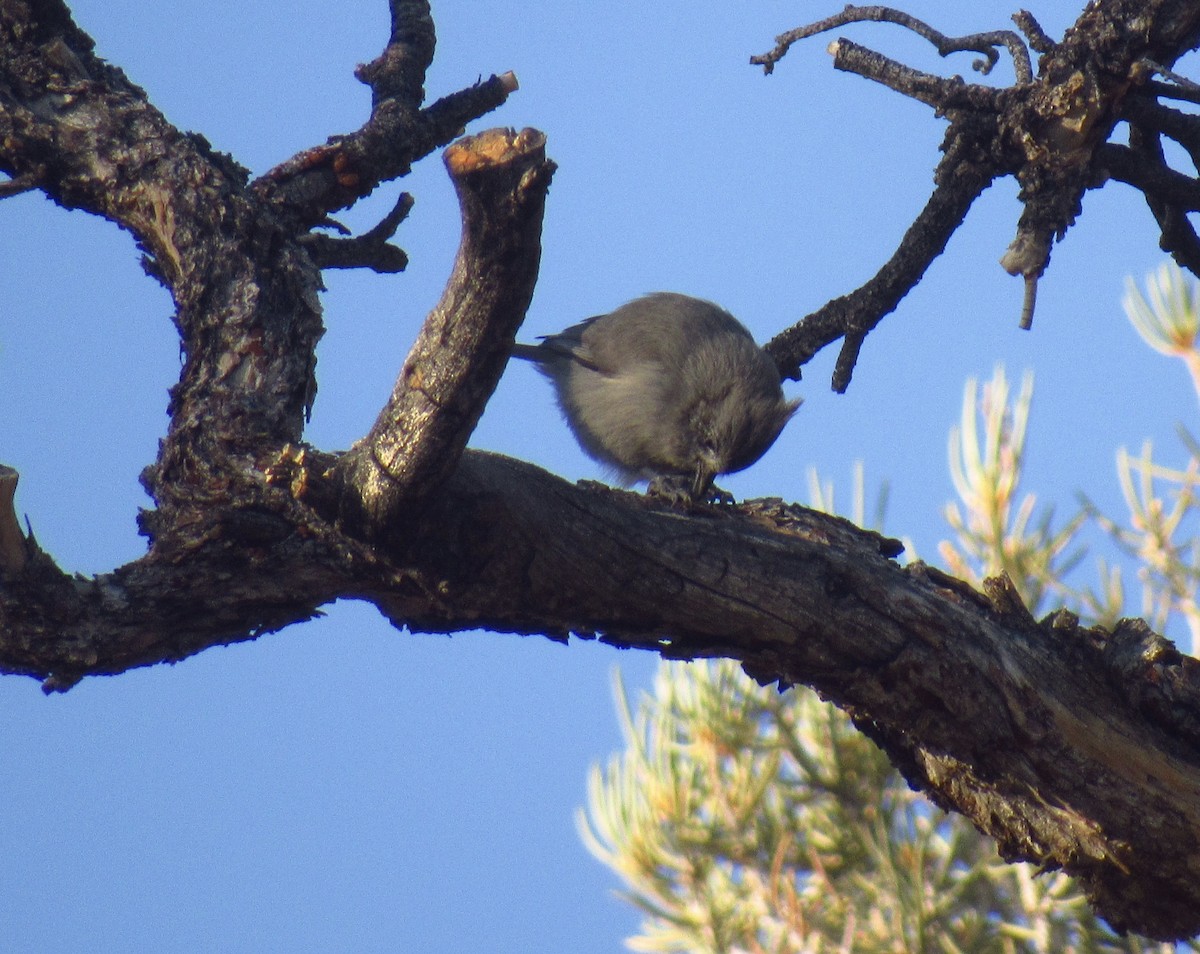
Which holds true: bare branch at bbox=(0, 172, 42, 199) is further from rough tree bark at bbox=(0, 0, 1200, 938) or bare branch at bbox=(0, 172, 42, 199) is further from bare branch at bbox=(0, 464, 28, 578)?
bare branch at bbox=(0, 464, 28, 578)

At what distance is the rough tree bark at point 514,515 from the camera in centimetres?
231

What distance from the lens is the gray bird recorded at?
16.4ft

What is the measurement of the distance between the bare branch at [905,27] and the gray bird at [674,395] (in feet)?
4.93

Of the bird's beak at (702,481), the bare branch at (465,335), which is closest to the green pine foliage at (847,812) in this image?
the bird's beak at (702,481)

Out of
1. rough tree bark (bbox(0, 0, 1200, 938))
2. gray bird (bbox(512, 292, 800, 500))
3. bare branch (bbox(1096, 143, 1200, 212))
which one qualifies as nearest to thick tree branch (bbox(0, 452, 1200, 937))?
rough tree bark (bbox(0, 0, 1200, 938))

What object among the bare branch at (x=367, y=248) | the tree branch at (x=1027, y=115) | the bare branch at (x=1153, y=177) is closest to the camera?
the tree branch at (x=1027, y=115)

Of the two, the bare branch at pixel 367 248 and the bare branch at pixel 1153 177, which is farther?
the bare branch at pixel 1153 177

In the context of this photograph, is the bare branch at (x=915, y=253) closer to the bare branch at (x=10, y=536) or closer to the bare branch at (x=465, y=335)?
the bare branch at (x=465, y=335)

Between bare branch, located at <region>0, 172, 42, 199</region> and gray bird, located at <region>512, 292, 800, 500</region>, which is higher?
gray bird, located at <region>512, 292, 800, 500</region>

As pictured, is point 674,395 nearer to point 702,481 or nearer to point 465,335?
point 702,481

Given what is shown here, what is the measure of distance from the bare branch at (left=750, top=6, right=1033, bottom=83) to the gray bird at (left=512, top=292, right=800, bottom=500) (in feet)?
4.93

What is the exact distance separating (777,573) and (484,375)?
0.91m

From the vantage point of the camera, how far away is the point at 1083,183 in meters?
3.52

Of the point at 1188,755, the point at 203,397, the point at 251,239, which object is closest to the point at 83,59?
the point at 251,239
